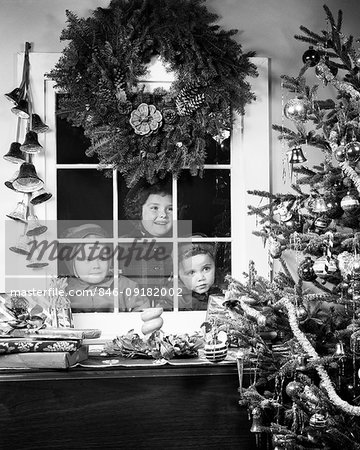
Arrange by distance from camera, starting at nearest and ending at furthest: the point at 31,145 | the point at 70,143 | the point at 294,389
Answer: the point at 294,389, the point at 31,145, the point at 70,143

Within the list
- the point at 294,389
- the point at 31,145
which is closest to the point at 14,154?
the point at 31,145

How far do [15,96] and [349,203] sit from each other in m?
1.63

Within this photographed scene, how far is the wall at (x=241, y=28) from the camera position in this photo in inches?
127

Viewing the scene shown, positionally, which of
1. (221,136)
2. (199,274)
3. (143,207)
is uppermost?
(221,136)

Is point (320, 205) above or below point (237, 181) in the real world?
below

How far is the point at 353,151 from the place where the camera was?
2.47 m

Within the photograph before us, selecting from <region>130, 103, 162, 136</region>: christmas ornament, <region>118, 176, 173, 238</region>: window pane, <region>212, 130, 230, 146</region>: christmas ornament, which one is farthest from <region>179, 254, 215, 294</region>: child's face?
<region>130, 103, 162, 136</region>: christmas ornament

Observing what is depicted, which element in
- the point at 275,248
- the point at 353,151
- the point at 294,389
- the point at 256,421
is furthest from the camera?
the point at 275,248

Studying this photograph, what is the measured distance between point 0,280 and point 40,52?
1.15 meters

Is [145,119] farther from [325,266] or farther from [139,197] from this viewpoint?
[325,266]

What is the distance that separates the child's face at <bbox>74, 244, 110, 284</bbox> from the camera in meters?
3.31

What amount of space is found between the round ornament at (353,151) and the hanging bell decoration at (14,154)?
153cm

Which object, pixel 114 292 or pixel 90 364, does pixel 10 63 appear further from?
pixel 90 364

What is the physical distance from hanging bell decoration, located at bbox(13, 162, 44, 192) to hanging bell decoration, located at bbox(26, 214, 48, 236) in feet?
0.51
